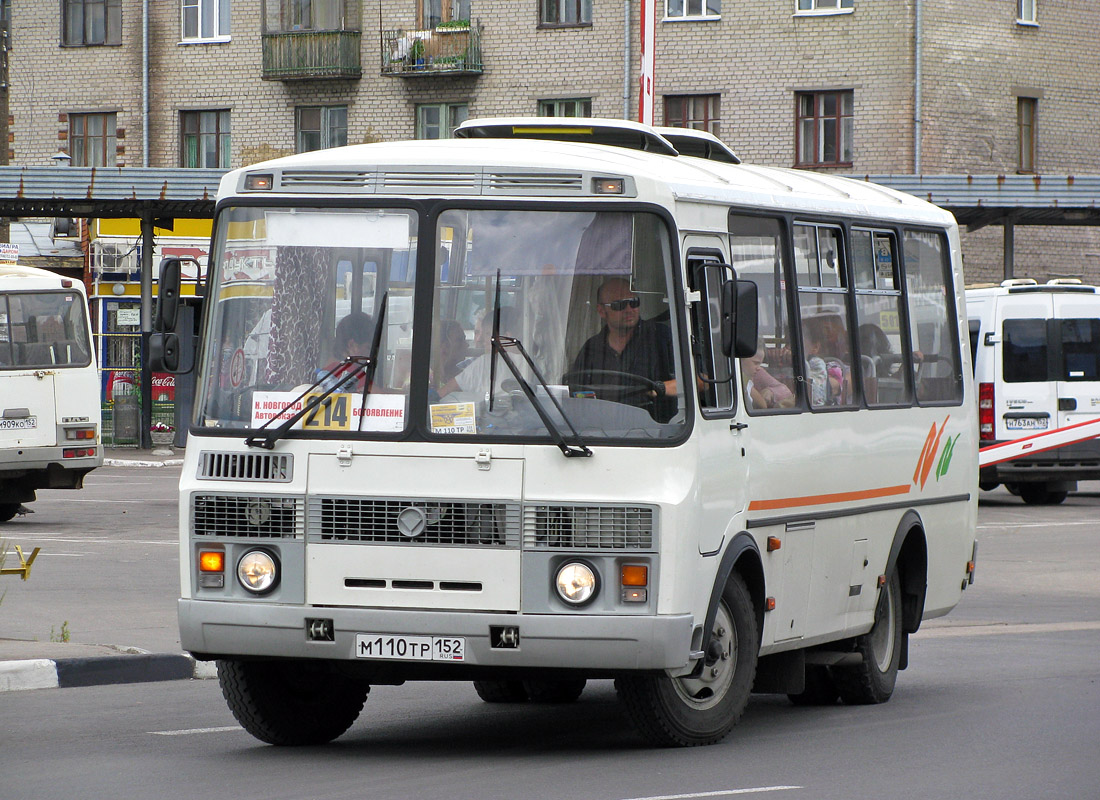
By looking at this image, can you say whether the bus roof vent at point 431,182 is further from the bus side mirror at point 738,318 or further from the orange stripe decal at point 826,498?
the orange stripe decal at point 826,498

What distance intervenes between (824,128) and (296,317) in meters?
34.8

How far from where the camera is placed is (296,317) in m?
8.18

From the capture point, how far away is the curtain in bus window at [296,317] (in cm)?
812

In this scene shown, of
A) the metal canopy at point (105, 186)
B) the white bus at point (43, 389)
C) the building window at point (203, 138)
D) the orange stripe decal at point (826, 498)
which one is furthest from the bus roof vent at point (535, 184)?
the building window at point (203, 138)

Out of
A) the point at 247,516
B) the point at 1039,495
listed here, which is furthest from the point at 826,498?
the point at 1039,495

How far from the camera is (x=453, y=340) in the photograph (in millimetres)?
7965

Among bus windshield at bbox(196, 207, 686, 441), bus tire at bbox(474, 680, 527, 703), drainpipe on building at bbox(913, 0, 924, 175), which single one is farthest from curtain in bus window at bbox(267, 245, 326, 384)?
drainpipe on building at bbox(913, 0, 924, 175)

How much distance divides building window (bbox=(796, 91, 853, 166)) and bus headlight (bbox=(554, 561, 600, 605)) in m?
35.0

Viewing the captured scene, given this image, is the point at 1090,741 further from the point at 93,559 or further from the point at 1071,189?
the point at 1071,189

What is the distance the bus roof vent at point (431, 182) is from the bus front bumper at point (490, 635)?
5.57 ft

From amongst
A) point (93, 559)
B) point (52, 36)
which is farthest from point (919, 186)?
point (52, 36)

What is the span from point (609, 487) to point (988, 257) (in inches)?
1428

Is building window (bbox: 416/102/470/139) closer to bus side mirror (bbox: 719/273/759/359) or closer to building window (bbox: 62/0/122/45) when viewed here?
building window (bbox: 62/0/122/45)

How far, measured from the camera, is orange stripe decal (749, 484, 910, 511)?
8.75 m
